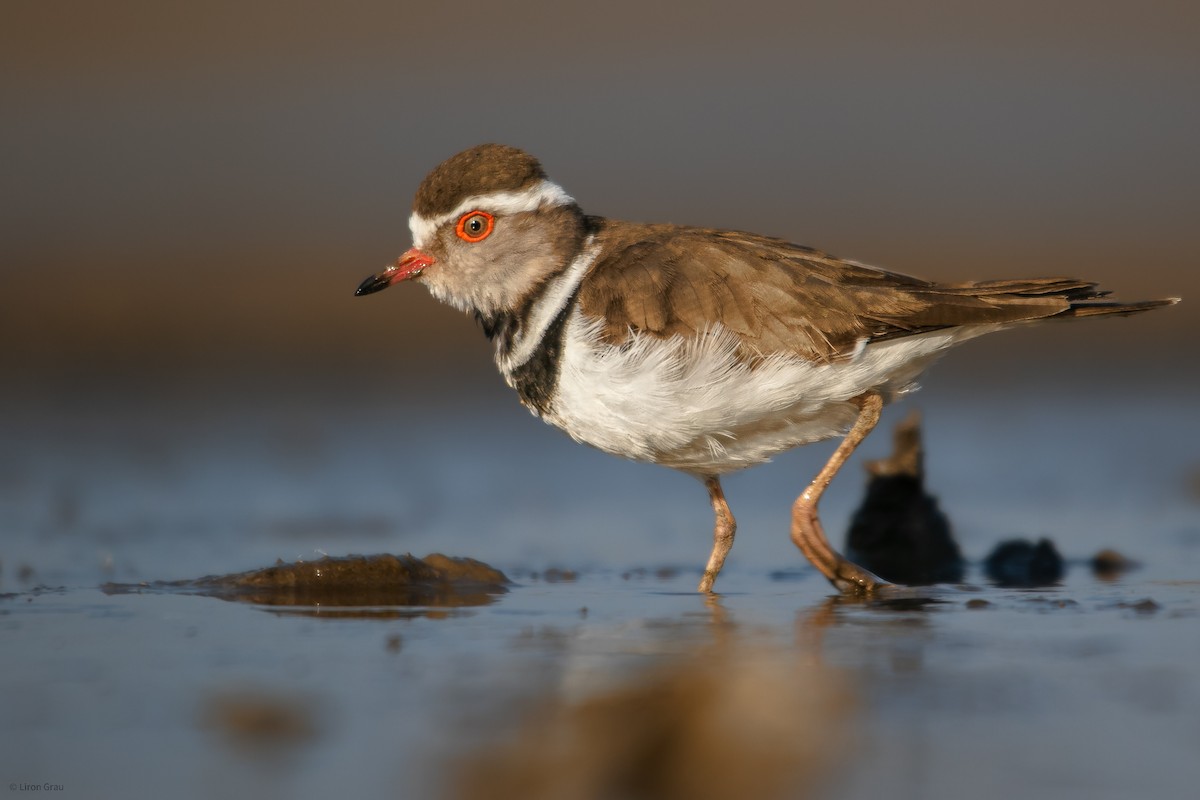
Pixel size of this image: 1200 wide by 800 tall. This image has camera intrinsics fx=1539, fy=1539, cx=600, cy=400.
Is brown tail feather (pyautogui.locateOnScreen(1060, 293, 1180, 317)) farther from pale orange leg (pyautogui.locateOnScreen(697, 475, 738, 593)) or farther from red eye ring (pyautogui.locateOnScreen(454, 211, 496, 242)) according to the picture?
red eye ring (pyautogui.locateOnScreen(454, 211, 496, 242))

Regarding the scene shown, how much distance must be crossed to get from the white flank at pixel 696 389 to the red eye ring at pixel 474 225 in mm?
796

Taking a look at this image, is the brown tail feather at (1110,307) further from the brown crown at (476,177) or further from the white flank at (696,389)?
the brown crown at (476,177)

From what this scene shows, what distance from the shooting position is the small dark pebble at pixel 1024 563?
6.99 m

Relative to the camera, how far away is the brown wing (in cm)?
648

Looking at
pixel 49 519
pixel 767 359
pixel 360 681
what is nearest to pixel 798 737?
pixel 360 681

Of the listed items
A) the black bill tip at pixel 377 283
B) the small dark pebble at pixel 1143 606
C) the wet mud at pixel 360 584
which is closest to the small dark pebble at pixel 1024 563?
the small dark pebble at pixel 1143 606

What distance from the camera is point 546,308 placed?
6.85 meters

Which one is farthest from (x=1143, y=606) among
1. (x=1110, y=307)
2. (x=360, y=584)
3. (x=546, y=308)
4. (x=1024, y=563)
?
(x=360, y=584)

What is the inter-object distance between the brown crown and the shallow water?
1.74 m

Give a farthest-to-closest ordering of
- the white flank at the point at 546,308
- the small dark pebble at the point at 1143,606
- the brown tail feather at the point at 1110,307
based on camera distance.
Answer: the white flank at the point at 546,308 → the brown tail feather at the point at 1110,307 → the small dark pebble at the point at 1143,606

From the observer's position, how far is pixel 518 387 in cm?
688

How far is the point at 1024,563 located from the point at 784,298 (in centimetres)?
177

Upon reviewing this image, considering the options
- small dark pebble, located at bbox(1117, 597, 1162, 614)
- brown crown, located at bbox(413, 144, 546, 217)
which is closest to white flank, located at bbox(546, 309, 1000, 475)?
brown crown, located at bbox(413, 144, 546, 217)

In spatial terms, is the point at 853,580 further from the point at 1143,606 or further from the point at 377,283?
the point at 377,283
